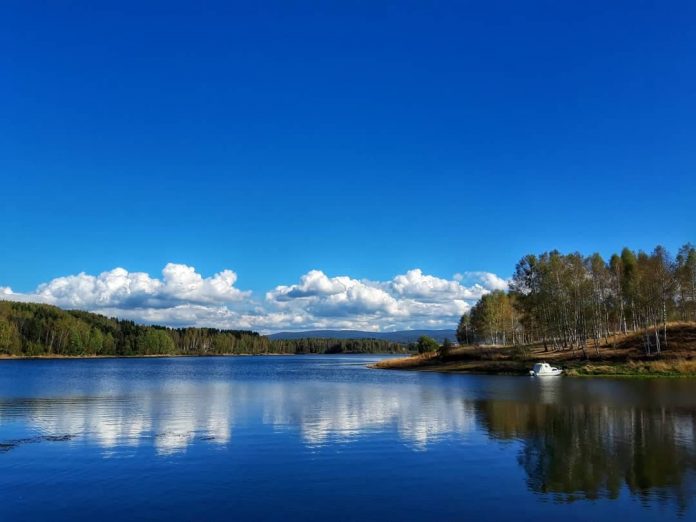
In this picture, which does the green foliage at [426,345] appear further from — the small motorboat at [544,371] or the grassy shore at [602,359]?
the small motorboat at [544,371]

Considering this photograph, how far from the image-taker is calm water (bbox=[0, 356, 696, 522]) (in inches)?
672

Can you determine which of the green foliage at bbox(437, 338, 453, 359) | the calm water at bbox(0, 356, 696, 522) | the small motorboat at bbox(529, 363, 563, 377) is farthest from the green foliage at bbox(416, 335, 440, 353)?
the calm water at bbox(0, 356, 696, 522)

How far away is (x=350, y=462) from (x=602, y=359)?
2928 inches

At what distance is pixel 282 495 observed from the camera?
18.4 meters

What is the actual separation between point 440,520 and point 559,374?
234 ft

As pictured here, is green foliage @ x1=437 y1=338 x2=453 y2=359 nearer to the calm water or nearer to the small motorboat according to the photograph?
the small motorboat

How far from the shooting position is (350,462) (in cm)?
2347

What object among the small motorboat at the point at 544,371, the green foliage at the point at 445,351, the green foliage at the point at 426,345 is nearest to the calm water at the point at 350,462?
the small motorboat at the point at 544,371

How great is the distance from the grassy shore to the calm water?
→ 3492cm

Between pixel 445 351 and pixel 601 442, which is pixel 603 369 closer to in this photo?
pixel 445 351

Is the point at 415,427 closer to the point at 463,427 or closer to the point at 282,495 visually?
the point at 463,427

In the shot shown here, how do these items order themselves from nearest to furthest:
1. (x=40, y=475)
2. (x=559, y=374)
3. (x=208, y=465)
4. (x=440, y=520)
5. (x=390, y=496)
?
(x=440, y=520)
(x=390, y=496)
(x=40, y=475)
(x=208, y=465)
(x=559, y=374)

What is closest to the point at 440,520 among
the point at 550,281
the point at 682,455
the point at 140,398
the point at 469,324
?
the point at 682,455

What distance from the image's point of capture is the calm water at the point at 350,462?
17.1 meters
